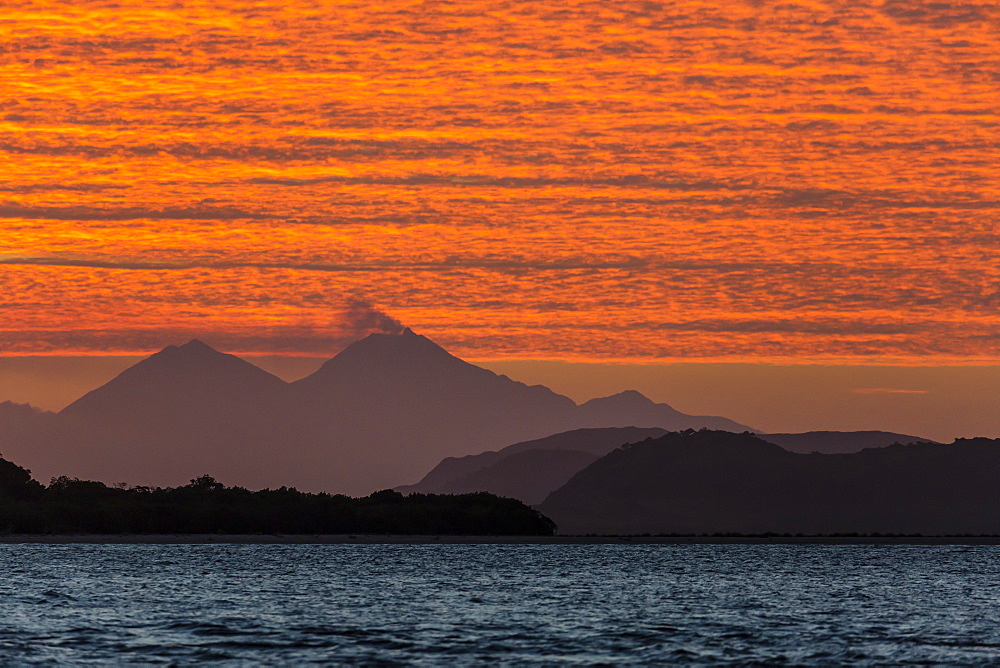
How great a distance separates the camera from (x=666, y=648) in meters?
80.9

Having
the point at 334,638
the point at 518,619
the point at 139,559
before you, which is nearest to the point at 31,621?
the point at 334,638

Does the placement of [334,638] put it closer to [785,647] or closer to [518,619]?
[518,619]

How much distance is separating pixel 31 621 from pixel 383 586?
46548 mm

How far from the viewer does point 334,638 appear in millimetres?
84688

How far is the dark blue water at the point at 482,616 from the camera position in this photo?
77.7 metres

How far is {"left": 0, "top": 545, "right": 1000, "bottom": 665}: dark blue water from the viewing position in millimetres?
77694

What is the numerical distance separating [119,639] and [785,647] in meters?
38.4

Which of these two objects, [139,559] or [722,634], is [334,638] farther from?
[139,559]

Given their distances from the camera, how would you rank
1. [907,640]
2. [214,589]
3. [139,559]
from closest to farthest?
[907,640]
[214,589]
[139,559]

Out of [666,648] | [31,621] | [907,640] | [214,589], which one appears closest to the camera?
[666,648]

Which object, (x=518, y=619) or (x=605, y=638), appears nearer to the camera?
(x=605, y=638)

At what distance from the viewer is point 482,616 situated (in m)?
101

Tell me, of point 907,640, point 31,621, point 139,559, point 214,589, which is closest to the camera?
point 907,640

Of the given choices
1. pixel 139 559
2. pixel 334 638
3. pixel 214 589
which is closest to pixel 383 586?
pixel 214 589
